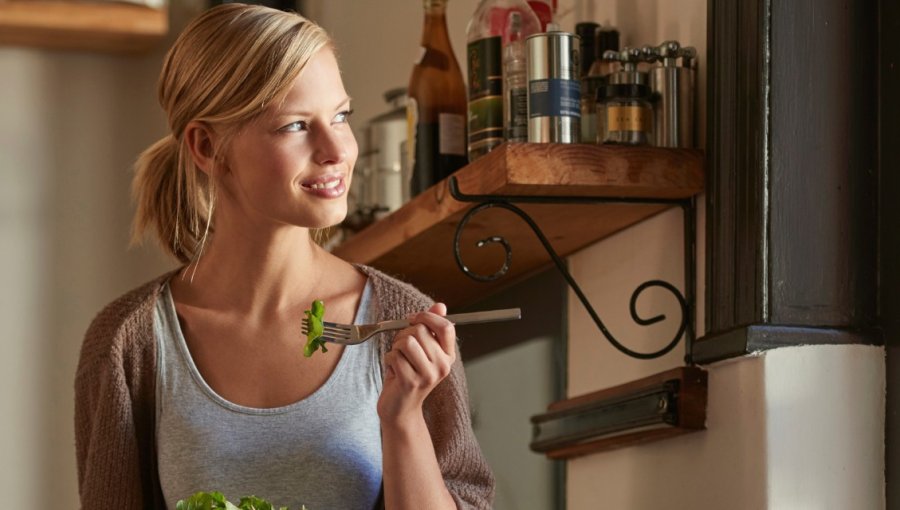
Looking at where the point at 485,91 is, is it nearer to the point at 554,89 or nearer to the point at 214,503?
the point at 554,89

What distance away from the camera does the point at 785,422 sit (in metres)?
1.34

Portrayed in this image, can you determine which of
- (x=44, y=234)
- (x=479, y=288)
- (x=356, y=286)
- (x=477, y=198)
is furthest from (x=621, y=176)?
(x=44, y=234)

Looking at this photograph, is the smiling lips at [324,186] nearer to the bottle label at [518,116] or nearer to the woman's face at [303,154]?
the woman's face at [303,154]

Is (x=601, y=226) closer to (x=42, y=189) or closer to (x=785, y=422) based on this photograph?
(x=785, y=422)

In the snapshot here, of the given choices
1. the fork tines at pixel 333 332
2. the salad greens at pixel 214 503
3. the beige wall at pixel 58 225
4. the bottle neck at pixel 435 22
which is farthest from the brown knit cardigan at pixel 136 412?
the beige wall at pixel 58 225

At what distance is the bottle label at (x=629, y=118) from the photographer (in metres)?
1.47

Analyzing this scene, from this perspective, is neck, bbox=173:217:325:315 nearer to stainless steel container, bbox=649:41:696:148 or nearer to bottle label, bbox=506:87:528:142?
bottle label, bbox=506:87:528:142

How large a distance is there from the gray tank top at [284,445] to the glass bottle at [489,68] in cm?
37

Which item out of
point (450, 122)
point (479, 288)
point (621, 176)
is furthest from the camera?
point (479, 288)

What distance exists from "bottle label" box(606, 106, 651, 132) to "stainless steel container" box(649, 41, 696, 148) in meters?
0.02

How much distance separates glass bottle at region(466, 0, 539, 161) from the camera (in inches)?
64.3

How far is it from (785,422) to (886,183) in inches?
9.8

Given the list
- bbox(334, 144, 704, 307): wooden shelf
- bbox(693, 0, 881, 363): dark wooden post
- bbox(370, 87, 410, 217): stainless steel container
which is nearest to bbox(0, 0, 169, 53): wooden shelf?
bbox(370, 87, 410, 217): stainless steel container

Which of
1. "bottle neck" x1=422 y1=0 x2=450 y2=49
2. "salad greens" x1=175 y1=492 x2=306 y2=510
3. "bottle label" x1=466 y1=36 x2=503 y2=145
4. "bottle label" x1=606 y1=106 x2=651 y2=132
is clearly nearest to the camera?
"salad greens" x1=175 y1=492 x2=306 y2=510
